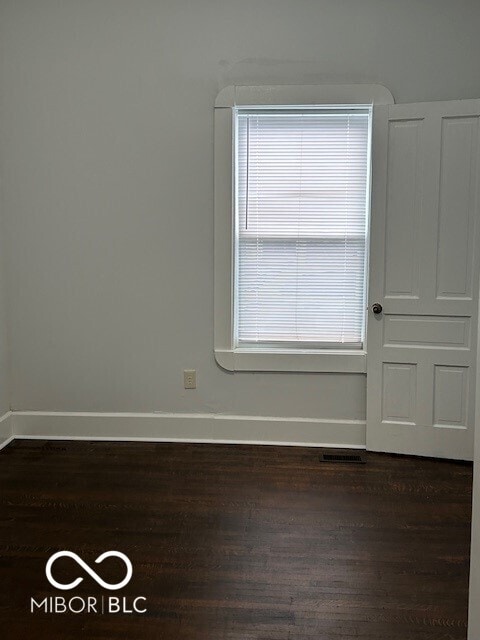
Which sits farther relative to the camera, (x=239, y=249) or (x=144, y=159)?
(x=239, y=249)

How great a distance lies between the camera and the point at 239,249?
4055 millimetres

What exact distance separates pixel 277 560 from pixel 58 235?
2552 millimetres

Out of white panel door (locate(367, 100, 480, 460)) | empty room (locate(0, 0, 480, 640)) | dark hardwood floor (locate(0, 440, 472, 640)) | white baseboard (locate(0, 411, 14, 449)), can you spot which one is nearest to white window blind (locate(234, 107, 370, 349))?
empty room (locate(0, 0, 480, 640))

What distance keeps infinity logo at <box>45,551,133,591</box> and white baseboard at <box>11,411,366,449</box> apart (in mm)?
1499

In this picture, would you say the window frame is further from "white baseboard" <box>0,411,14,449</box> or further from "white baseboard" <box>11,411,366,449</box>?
"white baseboard" <box>0,411,14,449</box>

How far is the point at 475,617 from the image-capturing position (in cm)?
157

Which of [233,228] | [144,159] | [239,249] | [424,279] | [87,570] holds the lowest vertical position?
[87,570]

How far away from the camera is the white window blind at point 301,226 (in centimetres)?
392

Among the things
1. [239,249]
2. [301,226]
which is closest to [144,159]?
[239,249]

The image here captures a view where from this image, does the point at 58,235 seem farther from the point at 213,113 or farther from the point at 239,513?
the point at 239,513

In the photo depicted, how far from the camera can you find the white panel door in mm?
3693

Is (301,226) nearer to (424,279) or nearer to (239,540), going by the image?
(424,279)

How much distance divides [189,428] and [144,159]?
5.96ft

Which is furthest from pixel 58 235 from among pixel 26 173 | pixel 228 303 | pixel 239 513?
pixel 239 513
